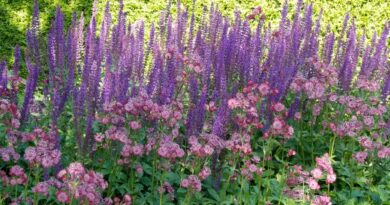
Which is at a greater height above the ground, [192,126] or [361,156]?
[192,126]

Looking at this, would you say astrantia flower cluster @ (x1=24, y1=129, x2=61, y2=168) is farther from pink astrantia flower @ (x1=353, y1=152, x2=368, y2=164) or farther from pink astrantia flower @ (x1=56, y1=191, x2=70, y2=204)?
pink astrantia flower @ (x1=353, y1=152, x2=368, y2=164)

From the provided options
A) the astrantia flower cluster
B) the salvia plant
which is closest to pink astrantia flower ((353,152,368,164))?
the salvia plant

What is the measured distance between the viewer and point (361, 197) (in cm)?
Result: 386

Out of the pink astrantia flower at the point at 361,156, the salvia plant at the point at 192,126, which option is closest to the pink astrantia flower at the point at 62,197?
the salvia plant at the point at 192,126

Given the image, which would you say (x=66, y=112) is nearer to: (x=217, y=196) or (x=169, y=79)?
(x=169, y=79)

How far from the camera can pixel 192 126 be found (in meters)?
3.57

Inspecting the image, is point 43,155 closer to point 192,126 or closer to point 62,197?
point 62,197

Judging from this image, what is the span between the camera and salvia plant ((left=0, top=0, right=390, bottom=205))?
3199 mm

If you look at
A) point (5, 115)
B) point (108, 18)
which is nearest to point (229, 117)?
point (5, 115)

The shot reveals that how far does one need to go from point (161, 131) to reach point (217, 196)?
19.6 inches

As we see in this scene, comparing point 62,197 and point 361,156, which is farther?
point 361,156

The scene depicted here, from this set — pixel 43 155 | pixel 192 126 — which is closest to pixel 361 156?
pixel 192 126

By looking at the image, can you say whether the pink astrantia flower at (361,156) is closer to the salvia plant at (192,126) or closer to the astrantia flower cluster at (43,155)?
the salvia plant at (192,126)

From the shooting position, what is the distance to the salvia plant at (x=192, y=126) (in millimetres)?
3199
